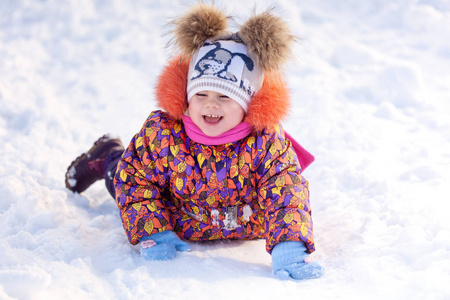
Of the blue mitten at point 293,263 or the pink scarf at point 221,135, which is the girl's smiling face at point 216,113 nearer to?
the pink scarf at point 221,135

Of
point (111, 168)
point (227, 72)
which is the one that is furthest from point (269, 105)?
point (111, 168)

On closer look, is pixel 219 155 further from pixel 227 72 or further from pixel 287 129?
pixel 287 129

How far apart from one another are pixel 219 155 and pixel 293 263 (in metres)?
0.52

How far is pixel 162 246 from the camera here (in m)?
1.95

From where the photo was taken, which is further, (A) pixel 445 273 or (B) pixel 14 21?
(B) pixel 14 21

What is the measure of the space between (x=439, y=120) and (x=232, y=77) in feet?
6.62

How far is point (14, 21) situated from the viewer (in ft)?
15.4

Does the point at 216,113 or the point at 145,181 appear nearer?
the point at 216,113

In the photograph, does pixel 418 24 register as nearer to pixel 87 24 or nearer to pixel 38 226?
pixel 87 24

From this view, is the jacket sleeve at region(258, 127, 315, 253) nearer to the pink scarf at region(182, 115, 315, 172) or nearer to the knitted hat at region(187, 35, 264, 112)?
the pink scarf at region(182, 115, 315, 172)

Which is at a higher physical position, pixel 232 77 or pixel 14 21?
pixel 14 21

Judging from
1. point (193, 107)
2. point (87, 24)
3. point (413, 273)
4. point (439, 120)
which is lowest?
point (413, 273)

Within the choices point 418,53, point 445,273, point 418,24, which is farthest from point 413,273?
point 418,24

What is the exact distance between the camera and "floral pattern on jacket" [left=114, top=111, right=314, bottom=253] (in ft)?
6.32
